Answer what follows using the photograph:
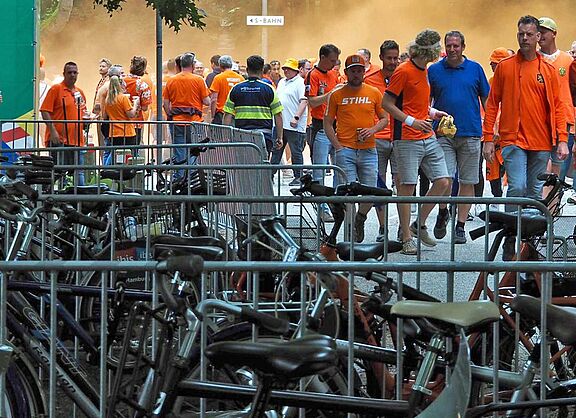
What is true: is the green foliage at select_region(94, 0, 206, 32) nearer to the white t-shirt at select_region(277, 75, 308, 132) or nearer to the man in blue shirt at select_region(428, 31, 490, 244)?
the man in blue shirt at select_region(428, 31, 490, 244)

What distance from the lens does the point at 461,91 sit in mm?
11219

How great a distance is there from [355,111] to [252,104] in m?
2.29

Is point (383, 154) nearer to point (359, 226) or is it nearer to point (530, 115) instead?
point (530, 115)

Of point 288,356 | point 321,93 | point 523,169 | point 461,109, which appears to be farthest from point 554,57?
point 288,356

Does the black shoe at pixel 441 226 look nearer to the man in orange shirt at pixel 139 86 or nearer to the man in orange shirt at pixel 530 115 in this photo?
the man in orange shirt at pixel 530 115

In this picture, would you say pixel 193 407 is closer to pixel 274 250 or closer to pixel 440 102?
pixel 274 250

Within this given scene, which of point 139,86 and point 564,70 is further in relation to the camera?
point 139,86

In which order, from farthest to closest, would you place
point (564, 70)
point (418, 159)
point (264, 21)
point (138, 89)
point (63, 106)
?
point (264, 21)
point (138, 89)
point (63, 106)
point (564, 70)
point (418, 159)

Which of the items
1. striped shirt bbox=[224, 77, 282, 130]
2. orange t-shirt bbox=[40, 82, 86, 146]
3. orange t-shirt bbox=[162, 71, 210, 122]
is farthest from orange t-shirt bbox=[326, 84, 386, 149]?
orange t-shirt bbox=[162, 71, 210, 122]

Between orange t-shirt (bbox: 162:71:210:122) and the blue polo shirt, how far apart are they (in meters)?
5.67

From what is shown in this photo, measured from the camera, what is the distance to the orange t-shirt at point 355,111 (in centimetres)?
1154

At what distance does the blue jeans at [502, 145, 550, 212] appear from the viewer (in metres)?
9.94

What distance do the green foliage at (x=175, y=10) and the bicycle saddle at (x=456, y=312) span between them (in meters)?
4.07

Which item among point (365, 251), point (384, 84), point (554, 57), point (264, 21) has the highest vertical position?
point (264, 21)
